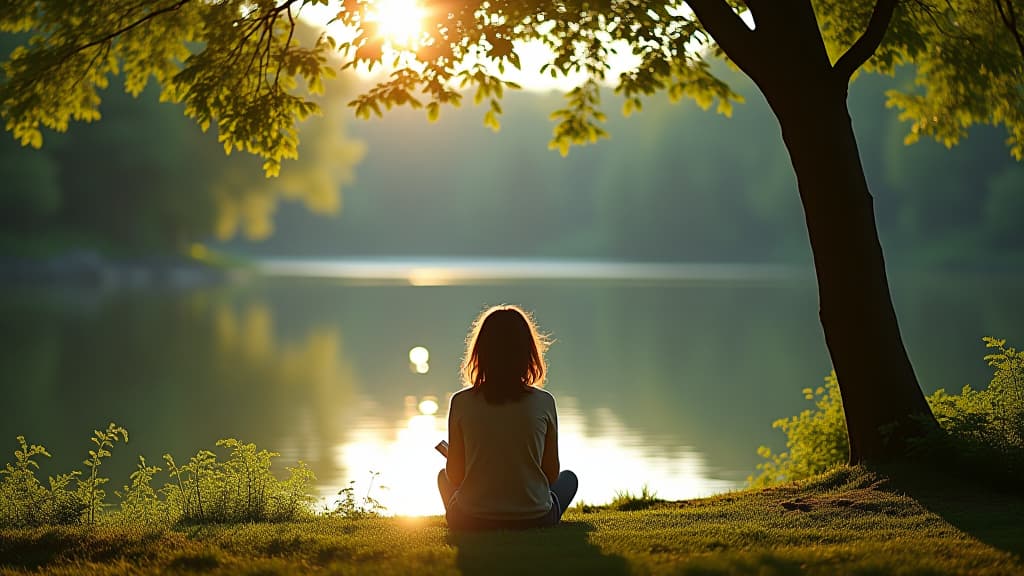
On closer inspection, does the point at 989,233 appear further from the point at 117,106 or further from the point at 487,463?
the point at 487,463

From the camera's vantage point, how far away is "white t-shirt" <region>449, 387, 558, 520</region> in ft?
20.1

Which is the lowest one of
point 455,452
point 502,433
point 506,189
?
point 455,452

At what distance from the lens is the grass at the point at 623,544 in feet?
18.3

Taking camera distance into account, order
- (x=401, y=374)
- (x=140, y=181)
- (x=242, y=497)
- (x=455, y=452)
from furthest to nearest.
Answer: (x=140, y=181) → (x=401, y=374) → (x=242, y=497) → (x=455, y=452)

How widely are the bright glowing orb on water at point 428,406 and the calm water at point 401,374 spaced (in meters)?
0.10

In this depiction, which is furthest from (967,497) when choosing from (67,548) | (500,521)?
(67,548)

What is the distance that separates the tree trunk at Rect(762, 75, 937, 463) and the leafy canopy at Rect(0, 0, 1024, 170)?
449 mm

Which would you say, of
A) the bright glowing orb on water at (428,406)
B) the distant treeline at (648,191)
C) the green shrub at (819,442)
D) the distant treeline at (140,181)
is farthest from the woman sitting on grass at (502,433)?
the distant treeline at (648,191)

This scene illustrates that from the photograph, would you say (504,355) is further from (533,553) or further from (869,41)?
(869,41)

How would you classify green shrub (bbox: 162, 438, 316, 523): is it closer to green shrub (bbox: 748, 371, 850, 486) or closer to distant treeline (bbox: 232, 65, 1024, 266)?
green shrub (bbox: 748, 371, 850, 486)

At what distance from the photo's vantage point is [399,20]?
9.48 metres

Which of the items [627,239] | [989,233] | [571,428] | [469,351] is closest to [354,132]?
[627,239]

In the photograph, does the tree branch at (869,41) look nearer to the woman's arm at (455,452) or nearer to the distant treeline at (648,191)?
the woman's arm at (455,452)

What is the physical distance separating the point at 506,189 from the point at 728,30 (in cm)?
13525
